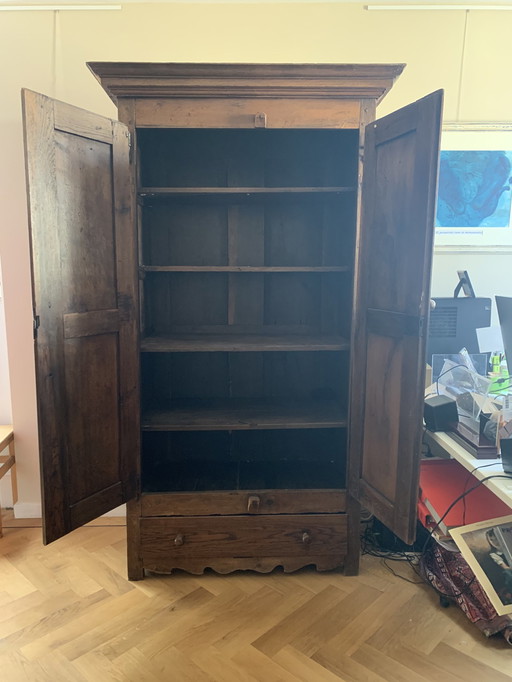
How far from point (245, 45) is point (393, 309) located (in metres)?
1.47

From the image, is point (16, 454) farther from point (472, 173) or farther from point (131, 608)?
point (472, 173)

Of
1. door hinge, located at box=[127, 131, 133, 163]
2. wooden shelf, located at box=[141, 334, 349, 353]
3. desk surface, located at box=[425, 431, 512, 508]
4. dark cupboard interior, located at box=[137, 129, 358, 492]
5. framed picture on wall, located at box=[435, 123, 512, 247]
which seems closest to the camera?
desk surface, located at box=[425, 431, 512, 508]

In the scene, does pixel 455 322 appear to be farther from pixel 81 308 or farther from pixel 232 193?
pixel 81 308

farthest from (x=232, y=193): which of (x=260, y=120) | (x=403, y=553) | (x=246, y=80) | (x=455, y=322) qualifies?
(x=403, y=553)

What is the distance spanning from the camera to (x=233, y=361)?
2.33 meters

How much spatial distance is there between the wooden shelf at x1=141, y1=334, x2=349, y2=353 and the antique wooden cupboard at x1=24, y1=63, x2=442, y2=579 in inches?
0.5

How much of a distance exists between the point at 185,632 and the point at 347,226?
1.75 m

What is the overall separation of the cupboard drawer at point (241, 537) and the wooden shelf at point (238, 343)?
2.34 feet

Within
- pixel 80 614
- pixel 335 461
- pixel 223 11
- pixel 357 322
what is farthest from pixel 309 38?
pixel 80 614

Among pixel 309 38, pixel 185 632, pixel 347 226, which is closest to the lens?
pixel 185 632

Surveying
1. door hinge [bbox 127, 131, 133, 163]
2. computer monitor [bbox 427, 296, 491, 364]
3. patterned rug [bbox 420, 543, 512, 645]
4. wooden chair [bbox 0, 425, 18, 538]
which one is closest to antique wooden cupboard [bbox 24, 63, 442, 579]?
door hinge [bbox 127, 131, 133, 163]

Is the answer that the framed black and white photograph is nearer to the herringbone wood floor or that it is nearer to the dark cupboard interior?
the herringbone wood floor

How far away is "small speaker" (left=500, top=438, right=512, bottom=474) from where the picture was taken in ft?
4.79

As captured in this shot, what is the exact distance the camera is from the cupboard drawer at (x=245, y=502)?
195 cm
